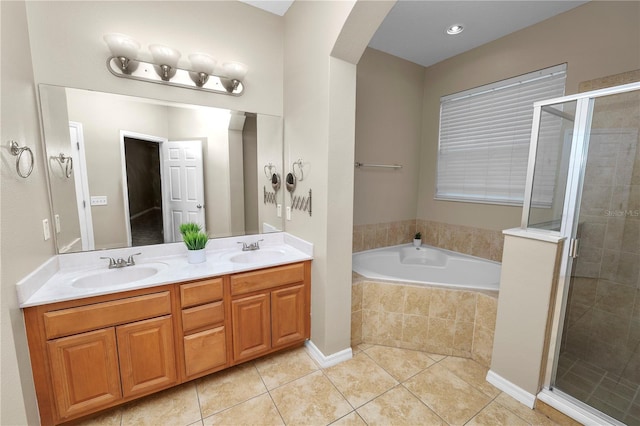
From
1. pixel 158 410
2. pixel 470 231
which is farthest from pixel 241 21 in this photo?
pixel 470 231

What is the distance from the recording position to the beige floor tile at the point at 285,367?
186cm

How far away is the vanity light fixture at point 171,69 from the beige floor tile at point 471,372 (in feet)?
8.93

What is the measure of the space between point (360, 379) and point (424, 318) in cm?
71

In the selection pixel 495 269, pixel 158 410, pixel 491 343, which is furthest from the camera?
pixel 495 269

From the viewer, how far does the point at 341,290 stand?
2018mm

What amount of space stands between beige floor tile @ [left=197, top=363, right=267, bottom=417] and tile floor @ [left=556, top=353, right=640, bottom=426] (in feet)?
6.23

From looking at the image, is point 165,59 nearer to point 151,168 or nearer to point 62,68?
point 62,68

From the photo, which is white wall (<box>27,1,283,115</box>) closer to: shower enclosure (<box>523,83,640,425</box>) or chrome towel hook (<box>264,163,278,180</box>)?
chrome towel hook (<box>264,163,278,180</box>)

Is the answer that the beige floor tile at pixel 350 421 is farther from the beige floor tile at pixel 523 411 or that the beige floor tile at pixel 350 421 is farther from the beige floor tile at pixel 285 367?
the beige floor tile at pixel 523 411

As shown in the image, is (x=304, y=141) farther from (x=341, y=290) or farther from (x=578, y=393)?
(x=578, y=393)

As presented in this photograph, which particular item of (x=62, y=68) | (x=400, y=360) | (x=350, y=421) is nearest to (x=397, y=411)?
(x=350, y=421)

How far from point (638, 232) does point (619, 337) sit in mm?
Answer: 684

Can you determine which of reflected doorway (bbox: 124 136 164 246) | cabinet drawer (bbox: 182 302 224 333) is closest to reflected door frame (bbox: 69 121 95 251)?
reflected doorway (bbox: 124 136 164 246)

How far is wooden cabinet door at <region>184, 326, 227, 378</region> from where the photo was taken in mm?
1671
